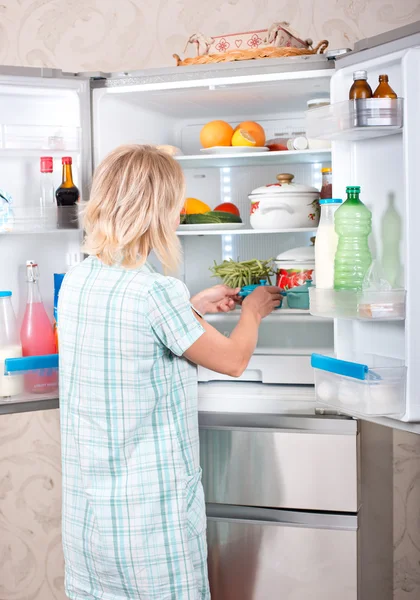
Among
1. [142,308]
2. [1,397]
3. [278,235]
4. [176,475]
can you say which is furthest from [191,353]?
[278,235]

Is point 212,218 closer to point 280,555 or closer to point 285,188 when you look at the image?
point 285,188

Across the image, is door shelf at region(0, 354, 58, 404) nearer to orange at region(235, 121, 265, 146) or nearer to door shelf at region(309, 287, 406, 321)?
door shelf at region(309, 287, 406, 321)

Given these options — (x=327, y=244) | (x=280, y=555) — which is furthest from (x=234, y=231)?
(x=280, y=555)

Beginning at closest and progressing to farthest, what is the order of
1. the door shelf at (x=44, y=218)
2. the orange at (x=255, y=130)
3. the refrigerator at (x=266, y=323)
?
the refrigerator at (x=266, y=323) < the door shelf at (x=44, y=218) < the orange at (x=255, y=130)

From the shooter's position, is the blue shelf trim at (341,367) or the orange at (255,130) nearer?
the blue shelf trim at (341,367)

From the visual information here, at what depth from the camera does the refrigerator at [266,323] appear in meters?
1.56

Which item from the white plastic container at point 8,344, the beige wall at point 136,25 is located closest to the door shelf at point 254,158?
the beige wall at point 136,25

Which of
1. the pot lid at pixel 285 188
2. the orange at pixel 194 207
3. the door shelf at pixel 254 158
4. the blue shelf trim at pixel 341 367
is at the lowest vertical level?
the blue shelf trim at pixel 341 367

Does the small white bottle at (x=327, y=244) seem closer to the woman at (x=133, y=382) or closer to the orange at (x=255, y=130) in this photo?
the woman at (x=133, y=382)

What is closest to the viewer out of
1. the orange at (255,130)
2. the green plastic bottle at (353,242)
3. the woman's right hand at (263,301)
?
the green plastic bottle at (353,242)

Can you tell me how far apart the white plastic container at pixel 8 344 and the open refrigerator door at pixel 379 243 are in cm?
78

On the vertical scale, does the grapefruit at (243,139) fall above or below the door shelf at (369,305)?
above

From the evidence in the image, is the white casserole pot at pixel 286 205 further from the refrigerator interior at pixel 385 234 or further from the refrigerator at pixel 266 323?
the refrigerator interior at pixel 385 234

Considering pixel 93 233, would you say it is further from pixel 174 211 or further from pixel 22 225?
pixel 22 225
